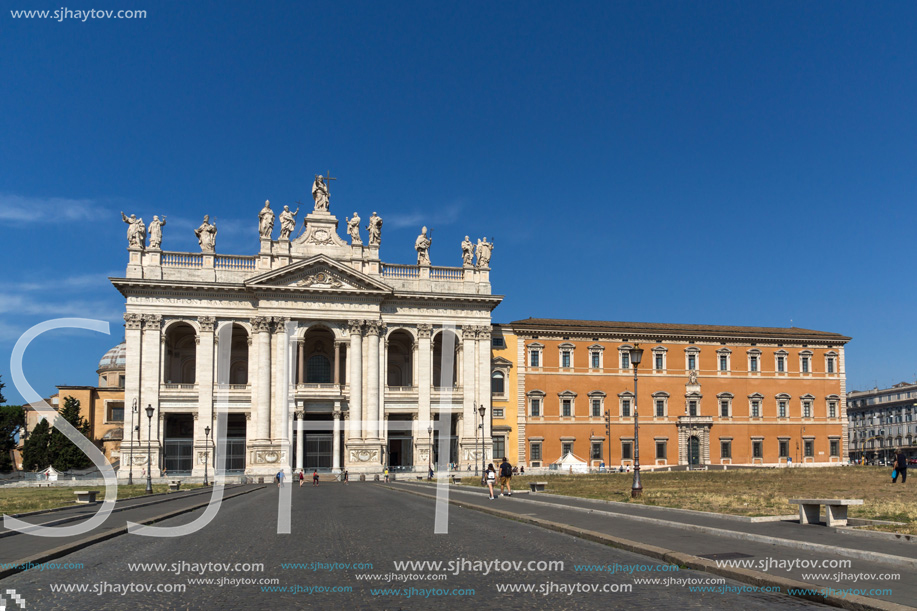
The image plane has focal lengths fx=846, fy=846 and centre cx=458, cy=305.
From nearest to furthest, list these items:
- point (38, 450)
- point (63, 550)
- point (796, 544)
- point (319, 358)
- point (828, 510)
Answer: point (796, 544) → point (63, 550) → point (828, 510) → point (319, 358) → point (38, 450)

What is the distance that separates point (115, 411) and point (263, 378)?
29758 mm

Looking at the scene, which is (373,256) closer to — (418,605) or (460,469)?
(460,469)

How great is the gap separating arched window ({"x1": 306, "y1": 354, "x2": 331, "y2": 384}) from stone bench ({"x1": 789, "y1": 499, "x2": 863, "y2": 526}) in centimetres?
5476

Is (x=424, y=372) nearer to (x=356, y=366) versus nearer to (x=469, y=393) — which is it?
(x=469, y=393)

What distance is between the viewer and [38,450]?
250 feet

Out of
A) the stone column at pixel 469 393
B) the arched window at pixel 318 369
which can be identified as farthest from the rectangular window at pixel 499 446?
the arched window at pixel 318 369

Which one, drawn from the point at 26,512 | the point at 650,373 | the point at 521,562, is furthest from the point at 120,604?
the point at 650,373

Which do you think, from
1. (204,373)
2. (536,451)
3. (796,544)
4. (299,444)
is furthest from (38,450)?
(796,544)

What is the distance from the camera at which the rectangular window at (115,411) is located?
8360cm

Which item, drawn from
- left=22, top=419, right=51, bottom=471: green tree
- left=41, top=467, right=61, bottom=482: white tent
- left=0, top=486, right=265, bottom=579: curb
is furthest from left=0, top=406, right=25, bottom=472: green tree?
left=0, top=486, right=265, bottom=579: curb

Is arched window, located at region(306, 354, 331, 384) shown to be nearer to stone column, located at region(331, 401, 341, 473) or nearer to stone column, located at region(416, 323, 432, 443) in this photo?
stone column, located at region(331, 401, 341, 473)

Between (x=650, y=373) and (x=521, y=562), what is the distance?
6317 cm

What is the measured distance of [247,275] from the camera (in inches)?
2539

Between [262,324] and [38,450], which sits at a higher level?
[262,324]
